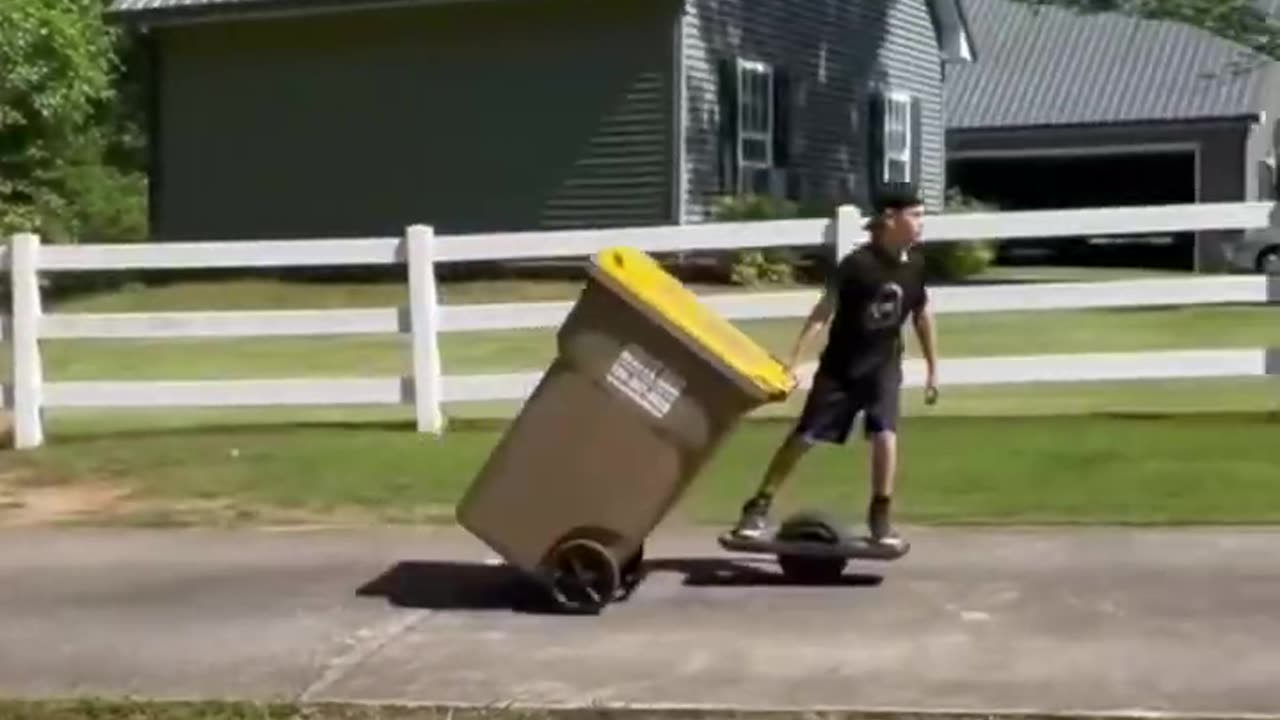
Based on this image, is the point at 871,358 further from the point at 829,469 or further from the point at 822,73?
the point at 822,73

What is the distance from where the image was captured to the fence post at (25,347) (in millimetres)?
13117

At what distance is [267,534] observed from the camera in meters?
10.6

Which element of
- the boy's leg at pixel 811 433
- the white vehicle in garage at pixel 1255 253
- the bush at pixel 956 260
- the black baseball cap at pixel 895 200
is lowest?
the white vehicle in garage at pixel 1255 253

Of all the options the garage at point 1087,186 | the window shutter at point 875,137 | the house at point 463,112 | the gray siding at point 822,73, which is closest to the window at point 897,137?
the window shutter at point 875,137

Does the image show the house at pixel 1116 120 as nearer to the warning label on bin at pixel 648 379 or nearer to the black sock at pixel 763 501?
the black sock at pixel 763 501

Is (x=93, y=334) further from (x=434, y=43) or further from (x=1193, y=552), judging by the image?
(x=434, y=43)

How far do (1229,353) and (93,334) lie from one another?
6.48 meters

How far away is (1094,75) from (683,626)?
36.4 metres

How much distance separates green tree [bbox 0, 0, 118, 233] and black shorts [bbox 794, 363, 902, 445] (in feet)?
77.6

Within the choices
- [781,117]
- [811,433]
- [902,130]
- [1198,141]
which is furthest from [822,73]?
[811,433]

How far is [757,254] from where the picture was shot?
26.8 metres

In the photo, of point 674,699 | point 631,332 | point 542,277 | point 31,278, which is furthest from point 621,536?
point 542,277

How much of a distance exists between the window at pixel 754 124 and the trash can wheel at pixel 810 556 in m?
20.1

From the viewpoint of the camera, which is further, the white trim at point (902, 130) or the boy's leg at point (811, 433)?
the white trim at point (902, 130)
